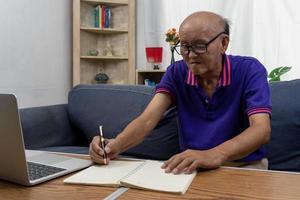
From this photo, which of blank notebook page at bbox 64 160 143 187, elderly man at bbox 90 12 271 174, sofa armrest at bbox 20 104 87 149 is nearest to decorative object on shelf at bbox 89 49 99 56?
sofa armrest at bbox 20 104 87 149

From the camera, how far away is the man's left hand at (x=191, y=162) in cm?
91

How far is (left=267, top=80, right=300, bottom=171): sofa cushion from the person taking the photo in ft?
5.60

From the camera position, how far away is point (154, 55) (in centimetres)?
319

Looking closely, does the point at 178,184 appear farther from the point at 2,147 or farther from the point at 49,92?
the point at 49,92

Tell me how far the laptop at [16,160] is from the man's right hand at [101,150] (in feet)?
0.15

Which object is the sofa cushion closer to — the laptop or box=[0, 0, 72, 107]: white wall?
the laptop

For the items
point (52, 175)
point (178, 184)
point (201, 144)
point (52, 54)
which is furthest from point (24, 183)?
point (52, 54)

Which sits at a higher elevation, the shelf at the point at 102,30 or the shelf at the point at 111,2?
the shelf at the point at 111,2

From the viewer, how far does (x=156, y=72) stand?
128 inches

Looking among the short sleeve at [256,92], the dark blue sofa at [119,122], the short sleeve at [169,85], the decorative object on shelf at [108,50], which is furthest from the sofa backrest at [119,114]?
the decorative object on shelf at [108,50]

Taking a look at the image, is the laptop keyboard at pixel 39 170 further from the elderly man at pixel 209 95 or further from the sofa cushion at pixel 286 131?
the sofa cushion at pixel 286 131

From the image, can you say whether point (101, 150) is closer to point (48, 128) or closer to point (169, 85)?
point (169, 85)

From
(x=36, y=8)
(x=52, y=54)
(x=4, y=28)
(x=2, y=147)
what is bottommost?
(x=2, y=147)

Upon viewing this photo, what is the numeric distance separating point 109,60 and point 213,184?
2863 millimetres
